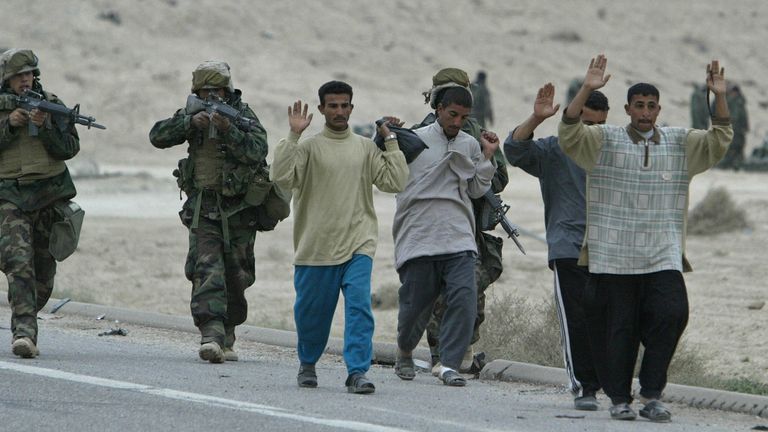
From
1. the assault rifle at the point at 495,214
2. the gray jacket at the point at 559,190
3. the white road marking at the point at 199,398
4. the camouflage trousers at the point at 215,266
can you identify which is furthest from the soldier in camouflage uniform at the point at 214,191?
the gray jacket at the point at 559,190

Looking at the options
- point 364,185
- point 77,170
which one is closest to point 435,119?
point 364,185

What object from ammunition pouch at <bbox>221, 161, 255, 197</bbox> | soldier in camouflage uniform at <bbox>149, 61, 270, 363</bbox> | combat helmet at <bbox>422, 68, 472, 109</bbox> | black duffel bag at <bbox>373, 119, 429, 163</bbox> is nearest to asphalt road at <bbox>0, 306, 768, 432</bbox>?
soldier in camouflage uniform at <bbox>149, 61, 270, 363</bbox>

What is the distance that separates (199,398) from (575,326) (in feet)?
6.28

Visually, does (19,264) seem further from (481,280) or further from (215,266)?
(481,280)

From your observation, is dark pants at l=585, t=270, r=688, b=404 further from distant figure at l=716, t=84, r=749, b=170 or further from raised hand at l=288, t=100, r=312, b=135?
distant figure at l=716, t=84, r=749, b=170

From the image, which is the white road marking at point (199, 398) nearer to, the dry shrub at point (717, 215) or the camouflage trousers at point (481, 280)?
the camouflage trousers at point (481, 280)

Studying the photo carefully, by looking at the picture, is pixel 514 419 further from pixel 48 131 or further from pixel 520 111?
pixel 520 111

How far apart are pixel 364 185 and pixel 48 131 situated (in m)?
2.26

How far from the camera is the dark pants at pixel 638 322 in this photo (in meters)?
7.48

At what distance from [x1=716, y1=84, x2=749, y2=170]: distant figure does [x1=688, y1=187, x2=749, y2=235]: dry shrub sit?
9.47 metres

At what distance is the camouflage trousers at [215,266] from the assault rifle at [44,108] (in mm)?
918

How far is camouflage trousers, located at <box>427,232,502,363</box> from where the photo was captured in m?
9.73

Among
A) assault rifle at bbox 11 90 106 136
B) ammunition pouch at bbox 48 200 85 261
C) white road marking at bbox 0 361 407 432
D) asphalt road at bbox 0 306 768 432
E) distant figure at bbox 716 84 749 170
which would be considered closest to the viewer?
white road marking at bbox 0 361 407 432

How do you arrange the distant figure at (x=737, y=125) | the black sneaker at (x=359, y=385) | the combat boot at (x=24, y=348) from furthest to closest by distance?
the distant figure at (x=737, y=125), the combat boot at (x=24, y=348), the black sneaker at (x=359, y=385)
